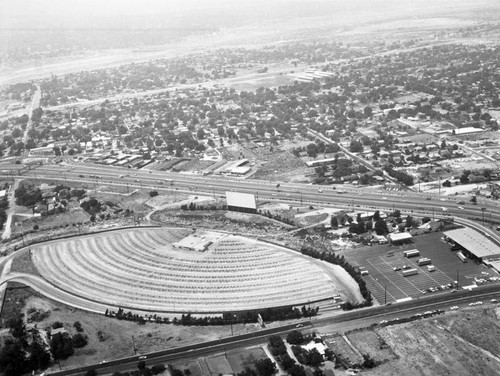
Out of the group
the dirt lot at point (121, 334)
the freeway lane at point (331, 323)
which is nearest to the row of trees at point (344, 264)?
the freeway lane at point (331, 323)

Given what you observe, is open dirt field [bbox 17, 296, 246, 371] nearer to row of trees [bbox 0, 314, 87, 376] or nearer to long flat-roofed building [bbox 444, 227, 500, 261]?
row of trees [bbox 0, 314, 87, 376]

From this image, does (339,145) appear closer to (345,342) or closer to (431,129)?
(431,129)

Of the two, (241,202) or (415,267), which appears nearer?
(415,267)

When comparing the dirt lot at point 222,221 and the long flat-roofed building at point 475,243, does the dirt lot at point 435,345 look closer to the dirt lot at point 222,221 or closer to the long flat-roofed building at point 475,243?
the long flat-roofed building at point 475,243

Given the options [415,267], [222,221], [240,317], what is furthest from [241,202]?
[240,317]

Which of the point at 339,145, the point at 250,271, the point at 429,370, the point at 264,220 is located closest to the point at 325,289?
the point at 250,271

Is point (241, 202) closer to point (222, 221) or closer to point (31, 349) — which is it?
point (222, 221)

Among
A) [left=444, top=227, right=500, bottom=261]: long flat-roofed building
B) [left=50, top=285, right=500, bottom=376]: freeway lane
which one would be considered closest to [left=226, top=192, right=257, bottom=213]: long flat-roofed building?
[left=444, top=227, right=500, bottom=261]: long flat-roofed building

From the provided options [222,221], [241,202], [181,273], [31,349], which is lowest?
[222,221]
